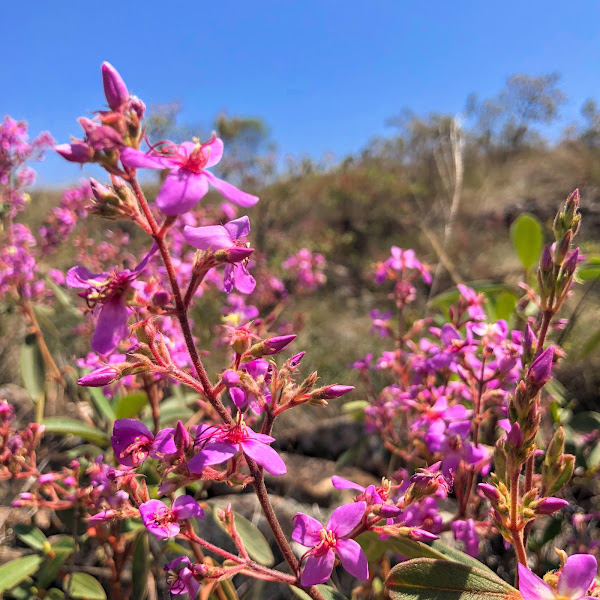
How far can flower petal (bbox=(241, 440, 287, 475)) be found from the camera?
82cm

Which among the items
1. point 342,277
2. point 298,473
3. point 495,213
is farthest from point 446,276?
point 298,473

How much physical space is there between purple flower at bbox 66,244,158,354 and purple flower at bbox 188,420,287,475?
230 millimetres

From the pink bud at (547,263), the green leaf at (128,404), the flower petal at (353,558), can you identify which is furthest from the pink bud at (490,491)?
the green leaf at (128,404)

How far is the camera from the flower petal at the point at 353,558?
2.91 ft

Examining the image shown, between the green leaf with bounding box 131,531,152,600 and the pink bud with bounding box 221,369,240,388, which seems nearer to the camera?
the pink bud with bounding box 221,369,240,388

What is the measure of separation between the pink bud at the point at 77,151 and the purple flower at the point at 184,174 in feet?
0.19

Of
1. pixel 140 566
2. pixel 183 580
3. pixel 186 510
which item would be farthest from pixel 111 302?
pixel 140 566

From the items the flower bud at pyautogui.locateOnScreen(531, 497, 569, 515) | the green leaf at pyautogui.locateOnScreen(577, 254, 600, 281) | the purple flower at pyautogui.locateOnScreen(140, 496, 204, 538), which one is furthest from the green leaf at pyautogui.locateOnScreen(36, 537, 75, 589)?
the green leaf at pyautogui.locateOnScreen(577, 254, 600, 281)

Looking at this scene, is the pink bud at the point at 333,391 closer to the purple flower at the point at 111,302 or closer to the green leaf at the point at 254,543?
the purple flower at the point at 111,302

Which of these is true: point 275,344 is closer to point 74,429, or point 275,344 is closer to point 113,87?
point 113,87

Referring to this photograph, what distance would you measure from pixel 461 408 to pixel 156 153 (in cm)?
101

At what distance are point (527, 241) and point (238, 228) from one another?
1928mm

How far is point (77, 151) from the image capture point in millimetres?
776

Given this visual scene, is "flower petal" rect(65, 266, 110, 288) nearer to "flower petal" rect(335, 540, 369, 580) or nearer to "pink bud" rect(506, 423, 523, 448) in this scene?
"flower petal" rect(335, 540, 369, 580)
